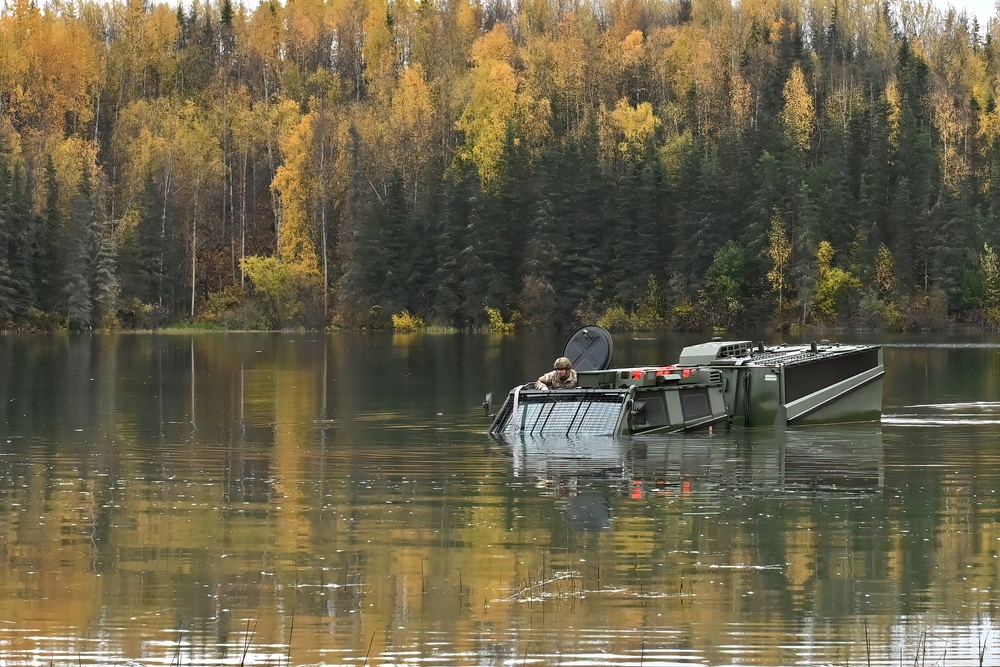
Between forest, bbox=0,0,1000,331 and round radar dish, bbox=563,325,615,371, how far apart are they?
285 feet

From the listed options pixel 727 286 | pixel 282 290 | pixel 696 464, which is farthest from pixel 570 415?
pixel 282 290

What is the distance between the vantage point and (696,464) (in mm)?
32469

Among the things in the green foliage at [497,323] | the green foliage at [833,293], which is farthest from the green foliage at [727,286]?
the green foliage at [497,323]

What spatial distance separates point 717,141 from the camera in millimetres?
142500

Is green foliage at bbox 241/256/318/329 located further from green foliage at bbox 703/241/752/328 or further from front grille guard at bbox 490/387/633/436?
front grille guard at bbox 490/387/633/436

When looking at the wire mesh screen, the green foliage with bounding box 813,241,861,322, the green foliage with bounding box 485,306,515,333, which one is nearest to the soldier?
the wire mesh screen

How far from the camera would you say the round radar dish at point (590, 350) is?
41.0 meters

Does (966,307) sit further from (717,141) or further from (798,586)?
(798,586)

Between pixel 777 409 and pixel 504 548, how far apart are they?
67.9 ft

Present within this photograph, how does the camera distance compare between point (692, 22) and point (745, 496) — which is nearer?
point (745, 496)

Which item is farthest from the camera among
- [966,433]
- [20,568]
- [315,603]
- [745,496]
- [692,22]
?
[692,22]

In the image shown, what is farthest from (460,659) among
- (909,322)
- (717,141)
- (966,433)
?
(717,141)

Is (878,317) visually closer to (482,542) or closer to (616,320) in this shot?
(616,320)

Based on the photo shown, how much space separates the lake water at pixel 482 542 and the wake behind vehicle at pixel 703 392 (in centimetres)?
92
